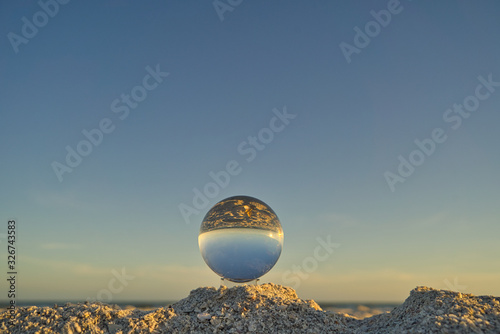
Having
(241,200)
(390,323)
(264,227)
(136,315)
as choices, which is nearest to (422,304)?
(390,323)

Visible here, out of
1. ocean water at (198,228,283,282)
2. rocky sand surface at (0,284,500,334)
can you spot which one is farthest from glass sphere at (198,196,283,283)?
rocky sand surface at (0,284,500,334)

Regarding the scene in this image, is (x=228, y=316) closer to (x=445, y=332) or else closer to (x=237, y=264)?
(x=237, y=264)

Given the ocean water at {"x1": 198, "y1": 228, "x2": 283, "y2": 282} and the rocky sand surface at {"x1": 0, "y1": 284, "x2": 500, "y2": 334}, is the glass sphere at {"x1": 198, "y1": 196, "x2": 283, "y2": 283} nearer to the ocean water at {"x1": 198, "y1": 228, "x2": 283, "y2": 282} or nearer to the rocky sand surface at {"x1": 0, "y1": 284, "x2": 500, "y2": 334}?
the ocean water at {"x1": 198, "y1": 228, "x2": 283, "y2": 282}

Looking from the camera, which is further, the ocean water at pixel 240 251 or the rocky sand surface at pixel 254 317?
the ocean water at pixel 240 251

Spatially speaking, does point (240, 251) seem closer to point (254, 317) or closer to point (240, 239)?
point (240, 239)

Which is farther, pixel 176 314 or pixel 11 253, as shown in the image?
pixel 11 253

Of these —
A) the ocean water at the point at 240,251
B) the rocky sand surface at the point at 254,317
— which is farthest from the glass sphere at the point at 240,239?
the rocky sand surface at the point at 254,317

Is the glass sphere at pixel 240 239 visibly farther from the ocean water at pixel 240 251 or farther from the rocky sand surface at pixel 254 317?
the rocky sand surface at pixel 254 317
